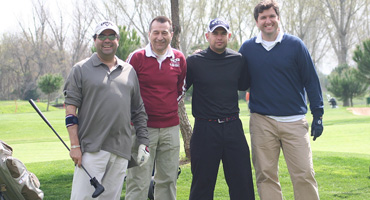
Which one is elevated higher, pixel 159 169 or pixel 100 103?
pixel 100 103

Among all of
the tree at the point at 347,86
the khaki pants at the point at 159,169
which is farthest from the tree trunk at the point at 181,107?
the tree at the point at 347,86

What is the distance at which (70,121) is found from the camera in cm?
345

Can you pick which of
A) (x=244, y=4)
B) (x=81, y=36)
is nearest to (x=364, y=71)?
(x=244, y=4)

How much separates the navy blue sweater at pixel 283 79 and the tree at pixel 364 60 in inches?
985

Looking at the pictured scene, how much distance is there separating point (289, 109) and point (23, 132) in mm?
16488

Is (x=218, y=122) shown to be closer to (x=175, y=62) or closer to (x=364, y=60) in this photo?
(x=175, y=62)

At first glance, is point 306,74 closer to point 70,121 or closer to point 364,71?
point 70,121

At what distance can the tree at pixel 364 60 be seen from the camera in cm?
2708

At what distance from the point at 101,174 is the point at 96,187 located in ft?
0.48

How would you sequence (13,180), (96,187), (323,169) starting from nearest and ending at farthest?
(96,187) → (13,180) → (323,169)

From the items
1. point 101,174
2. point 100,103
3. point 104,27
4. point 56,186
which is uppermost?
point 104,27

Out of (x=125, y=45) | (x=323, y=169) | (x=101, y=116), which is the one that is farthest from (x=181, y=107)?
(x=125, y=45)

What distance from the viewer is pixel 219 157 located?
418 cm

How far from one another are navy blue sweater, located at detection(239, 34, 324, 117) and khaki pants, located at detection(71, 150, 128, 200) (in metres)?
1.50
